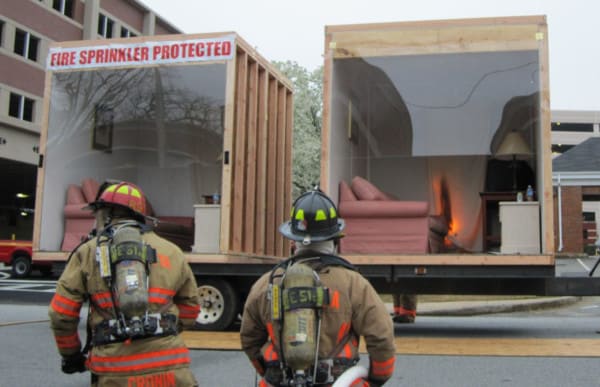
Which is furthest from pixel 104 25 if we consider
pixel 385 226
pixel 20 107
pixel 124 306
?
pixel 124 306

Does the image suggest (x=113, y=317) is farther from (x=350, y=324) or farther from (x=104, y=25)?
(x=104, y=25)

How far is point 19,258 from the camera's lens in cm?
2488

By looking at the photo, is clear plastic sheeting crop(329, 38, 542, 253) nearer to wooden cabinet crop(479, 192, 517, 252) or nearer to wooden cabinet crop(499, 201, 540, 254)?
wooden cabinet crop(479, 192, 517, 252)

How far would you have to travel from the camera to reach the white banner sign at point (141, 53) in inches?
370

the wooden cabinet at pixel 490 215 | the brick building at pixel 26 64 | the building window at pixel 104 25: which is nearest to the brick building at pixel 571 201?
the wooden cabinet at pixel 490 215

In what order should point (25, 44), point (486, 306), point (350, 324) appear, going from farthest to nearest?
point (25, 44), point (486, 306), point (350, 324)

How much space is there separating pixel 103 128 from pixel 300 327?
10.3m

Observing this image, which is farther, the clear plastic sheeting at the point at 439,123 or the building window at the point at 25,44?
the building window at the point at 25,44

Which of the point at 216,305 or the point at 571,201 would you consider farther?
the point at 571,201

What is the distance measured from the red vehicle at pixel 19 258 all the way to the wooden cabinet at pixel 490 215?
18.1m

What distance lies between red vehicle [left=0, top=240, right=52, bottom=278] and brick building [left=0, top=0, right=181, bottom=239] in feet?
15.8

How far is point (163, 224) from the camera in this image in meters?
11.2

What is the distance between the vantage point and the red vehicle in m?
24.7

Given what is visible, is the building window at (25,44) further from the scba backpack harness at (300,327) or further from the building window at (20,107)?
the scba backpack harness at (300,327)
